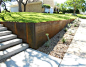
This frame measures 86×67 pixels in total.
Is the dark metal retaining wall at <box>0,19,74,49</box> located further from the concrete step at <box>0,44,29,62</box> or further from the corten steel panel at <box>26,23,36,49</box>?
the concrete step at <box>0,44,29,62</box>

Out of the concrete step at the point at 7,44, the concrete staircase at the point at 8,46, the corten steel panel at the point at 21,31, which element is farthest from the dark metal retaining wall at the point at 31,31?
the concrete step at the point at 7,44

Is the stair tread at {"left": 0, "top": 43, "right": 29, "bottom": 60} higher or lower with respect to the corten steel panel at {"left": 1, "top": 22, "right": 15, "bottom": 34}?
lower

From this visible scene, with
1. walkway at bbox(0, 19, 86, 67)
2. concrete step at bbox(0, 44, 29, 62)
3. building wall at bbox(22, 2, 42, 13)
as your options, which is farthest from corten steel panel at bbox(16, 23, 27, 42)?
building wall at bbox(22, 2, 42, 13)

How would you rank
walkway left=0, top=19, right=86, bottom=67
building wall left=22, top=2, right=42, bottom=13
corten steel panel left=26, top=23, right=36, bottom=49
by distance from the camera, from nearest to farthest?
walkway left=0, top=19, right=86, bottom=67 → corten steel panel left=26, top=23, right=36, bottom=49 → building wall left=22, top=2, right=42, bottom=13

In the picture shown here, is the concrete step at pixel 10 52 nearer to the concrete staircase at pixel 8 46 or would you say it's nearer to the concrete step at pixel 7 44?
the concrete staircase at pixel 8 46

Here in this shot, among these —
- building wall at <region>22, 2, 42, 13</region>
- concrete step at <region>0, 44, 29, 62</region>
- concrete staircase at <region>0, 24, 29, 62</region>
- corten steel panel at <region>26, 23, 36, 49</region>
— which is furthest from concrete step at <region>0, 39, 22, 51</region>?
building wall at <region>22, 2, 42, 13</region>

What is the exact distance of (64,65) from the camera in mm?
2650

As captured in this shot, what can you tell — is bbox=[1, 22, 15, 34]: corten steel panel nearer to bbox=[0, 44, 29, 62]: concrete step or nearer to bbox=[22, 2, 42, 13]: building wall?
bbox=[0, 44, 29, 62]: concrete step

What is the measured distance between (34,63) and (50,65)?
23.3 inches

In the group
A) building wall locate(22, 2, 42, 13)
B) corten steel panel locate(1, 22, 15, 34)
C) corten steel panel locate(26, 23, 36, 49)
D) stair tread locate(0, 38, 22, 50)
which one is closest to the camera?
stair tread locate(0, 38, 22, 50)

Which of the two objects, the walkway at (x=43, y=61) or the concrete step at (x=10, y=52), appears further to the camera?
the concrete step at (x=10, y=52)

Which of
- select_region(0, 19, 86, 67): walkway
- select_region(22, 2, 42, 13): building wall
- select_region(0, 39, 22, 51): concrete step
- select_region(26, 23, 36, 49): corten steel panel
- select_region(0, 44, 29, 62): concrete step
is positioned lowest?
select_region(0, 19, 86, 67): walkway

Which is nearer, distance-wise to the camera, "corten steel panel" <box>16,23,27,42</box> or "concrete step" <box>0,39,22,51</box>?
"concrete step" <box>0,39,22,51</box>

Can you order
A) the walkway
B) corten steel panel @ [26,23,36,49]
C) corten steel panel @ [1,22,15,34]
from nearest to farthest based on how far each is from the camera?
1. the walkway
2. corten steel panel @ [26,23,36,49]
3. corten steel panel @ [1,22,15,34]
